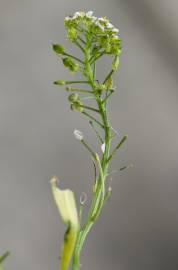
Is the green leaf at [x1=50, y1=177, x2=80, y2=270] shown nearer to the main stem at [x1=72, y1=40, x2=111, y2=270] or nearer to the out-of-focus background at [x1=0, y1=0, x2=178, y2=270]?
the main stem at [x1=72, y1=40, x2=111, y2=270]

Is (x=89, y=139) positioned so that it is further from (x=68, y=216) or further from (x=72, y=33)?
(x=68, y=216)

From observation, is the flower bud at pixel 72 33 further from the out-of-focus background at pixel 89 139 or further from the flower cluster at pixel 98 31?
the out-of-focus background at pixel 89 139

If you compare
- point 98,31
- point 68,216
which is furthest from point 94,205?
→ point 98,31

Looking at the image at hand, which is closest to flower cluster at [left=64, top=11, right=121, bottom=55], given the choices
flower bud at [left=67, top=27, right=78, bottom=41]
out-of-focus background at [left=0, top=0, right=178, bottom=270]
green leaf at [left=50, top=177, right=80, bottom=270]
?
flower bud at [left=67, top=27, right=78, bottom=41]

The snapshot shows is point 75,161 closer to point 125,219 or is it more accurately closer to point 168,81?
point 125,219

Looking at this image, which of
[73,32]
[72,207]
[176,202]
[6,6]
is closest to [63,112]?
[6,6]
